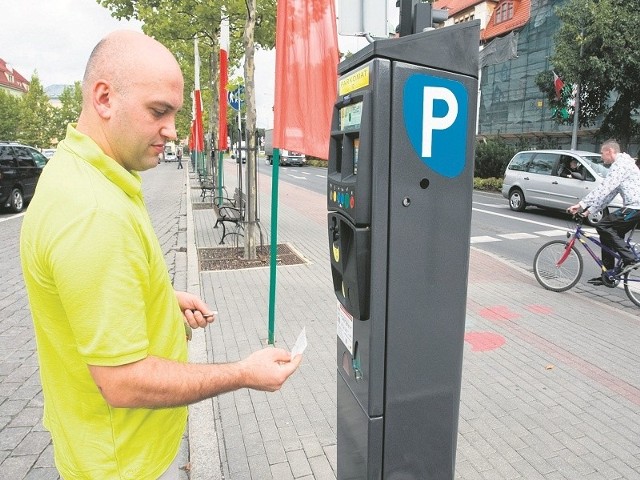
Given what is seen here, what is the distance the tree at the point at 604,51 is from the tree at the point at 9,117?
53.8m

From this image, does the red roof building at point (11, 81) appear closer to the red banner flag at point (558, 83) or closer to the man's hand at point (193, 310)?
the red banner flag at point (558, 83)

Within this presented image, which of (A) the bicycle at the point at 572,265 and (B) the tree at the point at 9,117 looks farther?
(B) the tree at the point at 9,117

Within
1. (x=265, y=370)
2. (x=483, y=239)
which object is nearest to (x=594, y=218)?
(x=483, y=239)

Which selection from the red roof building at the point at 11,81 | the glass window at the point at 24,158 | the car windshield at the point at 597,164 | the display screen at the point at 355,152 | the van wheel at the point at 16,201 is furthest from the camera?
the red roof building at the point at 11,81

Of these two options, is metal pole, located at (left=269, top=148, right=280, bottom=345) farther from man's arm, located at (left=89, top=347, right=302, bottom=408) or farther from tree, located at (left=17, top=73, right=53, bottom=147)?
tree, located at (left=17, top=73, right=53, bottom=147)

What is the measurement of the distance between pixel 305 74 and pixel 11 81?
9893 centimetres

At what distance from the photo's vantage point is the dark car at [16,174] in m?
13.4

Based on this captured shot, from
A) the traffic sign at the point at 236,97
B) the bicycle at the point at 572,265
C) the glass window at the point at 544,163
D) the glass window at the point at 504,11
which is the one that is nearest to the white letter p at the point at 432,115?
the bicycle at the point at 572,265

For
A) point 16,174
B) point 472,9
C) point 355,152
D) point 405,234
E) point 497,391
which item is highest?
point 472,9

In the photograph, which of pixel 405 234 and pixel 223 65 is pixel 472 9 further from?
pixel 405 234

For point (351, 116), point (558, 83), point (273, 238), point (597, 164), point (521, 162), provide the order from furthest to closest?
1. point (558, 83)
2. point (521, 162)
3. point (597, 164)
4. point (273, 238)
5. point (351, 116)

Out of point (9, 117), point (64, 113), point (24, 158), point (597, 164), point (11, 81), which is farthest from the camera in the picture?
point (11, 81)

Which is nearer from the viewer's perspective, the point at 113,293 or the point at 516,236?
the point at 113,293

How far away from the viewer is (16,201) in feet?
45.5
